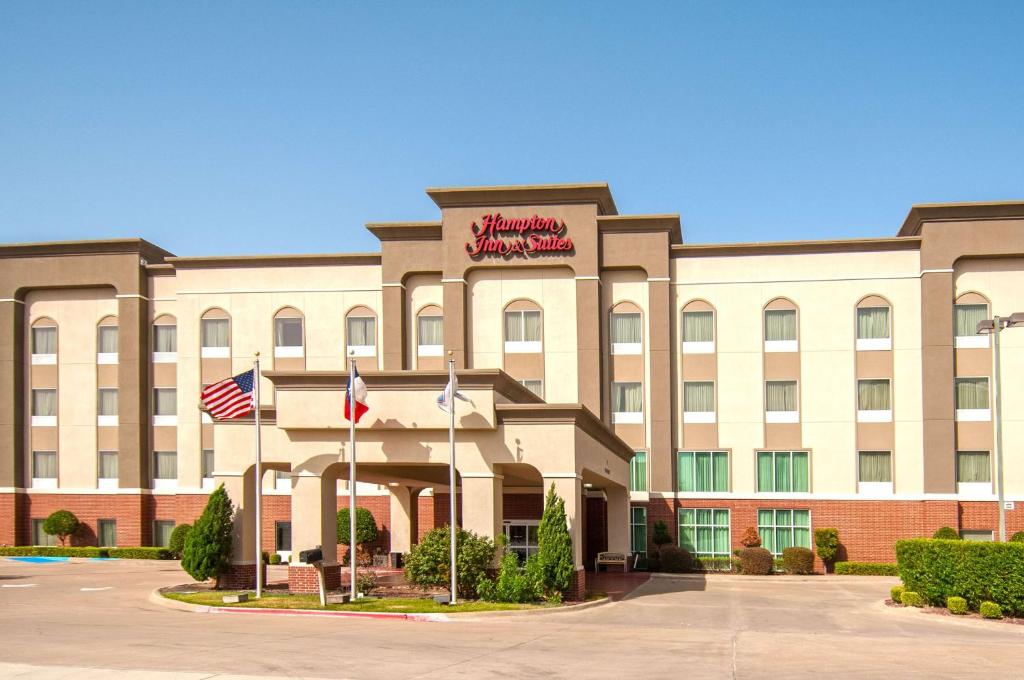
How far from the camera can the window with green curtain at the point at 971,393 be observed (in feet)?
161

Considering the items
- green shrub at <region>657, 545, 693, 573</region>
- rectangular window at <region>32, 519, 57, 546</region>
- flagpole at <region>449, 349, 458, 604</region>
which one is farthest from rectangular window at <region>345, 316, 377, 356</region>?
flagpole at <region>449, 349, 458, 604</region>

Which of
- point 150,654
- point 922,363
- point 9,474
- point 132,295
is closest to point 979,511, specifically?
point 922,363

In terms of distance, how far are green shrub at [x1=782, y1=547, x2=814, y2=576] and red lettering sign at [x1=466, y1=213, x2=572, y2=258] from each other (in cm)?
1756

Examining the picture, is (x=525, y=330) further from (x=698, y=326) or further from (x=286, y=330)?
(x=286, y=330)

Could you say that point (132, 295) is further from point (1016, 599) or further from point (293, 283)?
point (1016, 599)

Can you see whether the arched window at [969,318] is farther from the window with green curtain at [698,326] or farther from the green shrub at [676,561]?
the green shrub at [676,561]

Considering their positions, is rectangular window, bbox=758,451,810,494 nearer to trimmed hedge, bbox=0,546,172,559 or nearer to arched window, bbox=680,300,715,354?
arched window, bbox=680,300,715,354

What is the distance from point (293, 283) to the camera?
180 feet

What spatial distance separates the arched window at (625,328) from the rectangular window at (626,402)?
5.58 ft

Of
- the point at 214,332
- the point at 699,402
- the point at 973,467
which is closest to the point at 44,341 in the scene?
the point at 214,332

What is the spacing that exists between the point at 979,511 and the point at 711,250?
16.8 m

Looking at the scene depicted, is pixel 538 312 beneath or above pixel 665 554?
above

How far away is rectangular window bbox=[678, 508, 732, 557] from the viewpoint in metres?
50.9

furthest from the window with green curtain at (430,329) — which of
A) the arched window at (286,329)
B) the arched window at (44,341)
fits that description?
the arched window at (44,341)
